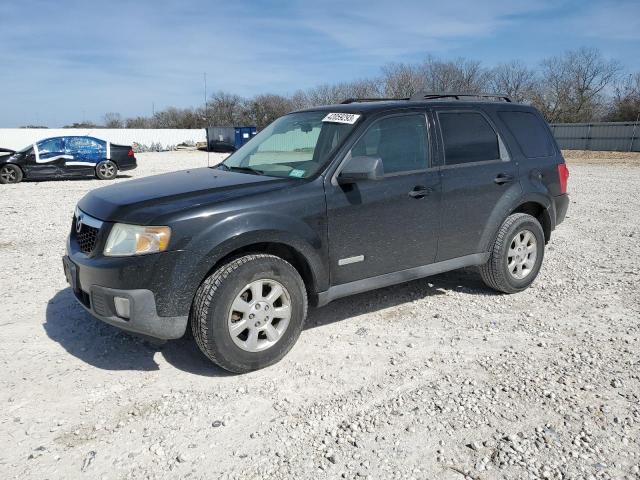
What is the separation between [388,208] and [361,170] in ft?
1.69

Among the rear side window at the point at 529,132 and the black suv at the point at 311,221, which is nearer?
the black suv at the point at 311,221

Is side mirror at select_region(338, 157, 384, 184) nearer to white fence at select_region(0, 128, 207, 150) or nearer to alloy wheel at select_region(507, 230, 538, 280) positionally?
alloy wheel at select_region(507, 230, 538, 280)

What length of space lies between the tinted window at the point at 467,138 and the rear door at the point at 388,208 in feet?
0.78

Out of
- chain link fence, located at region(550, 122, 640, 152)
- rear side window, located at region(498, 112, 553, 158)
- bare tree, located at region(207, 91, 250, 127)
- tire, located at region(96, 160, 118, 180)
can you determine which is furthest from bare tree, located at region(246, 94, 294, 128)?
rear side window, located at region(498, 112, 553, 158)

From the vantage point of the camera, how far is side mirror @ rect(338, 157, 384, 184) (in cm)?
373

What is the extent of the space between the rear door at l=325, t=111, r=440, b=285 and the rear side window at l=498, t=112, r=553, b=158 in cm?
124

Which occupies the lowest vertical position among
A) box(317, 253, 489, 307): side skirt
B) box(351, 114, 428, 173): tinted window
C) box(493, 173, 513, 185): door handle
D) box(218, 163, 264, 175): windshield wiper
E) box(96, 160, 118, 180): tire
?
box(96, 160, 118, 180): tire

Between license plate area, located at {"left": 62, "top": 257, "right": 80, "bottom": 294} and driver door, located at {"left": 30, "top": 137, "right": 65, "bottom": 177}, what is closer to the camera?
license plate area, located at {"left": 62, "top": 257, "right": 80, "bottom": 294}

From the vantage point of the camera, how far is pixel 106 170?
17.7 metres

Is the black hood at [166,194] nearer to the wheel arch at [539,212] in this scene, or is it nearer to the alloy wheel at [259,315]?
the alloy wheel at [259,315]

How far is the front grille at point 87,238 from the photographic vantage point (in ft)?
11.6

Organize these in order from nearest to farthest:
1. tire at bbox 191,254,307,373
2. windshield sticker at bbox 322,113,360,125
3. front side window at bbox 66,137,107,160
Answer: tire at bbox 191,254,307,373 → windshield sticker at bbox 322,113,360,125 → front side window at bbox 66,137,107,160

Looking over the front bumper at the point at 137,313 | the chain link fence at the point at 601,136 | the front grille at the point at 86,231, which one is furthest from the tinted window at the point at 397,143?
the chain link fence at the point at 601,136

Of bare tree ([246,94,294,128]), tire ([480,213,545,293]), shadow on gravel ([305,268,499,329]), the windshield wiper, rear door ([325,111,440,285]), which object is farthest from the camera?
bare tree ([246,94,294,128])
